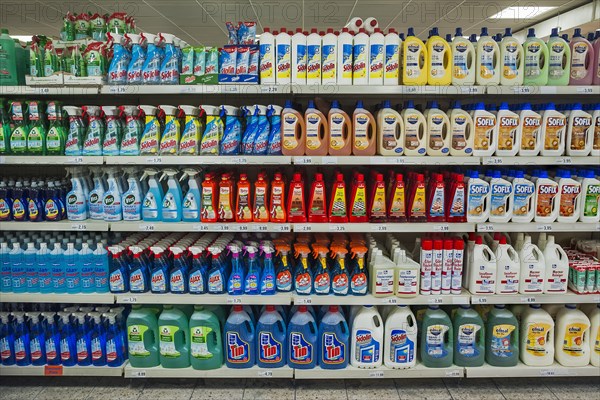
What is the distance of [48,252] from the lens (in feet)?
9.34

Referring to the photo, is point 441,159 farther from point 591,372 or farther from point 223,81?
point 591,372

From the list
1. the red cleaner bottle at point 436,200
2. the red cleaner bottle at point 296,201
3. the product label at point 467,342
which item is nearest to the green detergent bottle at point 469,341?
the product label at point 467,342

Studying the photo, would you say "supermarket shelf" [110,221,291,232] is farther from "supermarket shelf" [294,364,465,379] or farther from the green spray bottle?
"supermarket shelf" [294,364,465,379]

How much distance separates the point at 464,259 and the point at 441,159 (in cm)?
73

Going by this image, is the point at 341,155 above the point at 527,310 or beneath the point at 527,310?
above

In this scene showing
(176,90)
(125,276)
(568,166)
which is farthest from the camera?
(568,166)

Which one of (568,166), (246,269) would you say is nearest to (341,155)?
(246,269)

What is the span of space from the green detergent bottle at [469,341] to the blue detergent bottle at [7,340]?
2.93m

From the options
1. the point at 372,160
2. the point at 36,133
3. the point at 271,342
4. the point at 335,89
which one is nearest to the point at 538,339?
the point at 372,160

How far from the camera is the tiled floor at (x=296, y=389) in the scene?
2795 millimetres

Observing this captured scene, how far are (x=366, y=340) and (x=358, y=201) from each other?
890 mm

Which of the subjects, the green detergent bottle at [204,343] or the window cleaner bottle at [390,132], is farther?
the green detergent bottle at [204,343]

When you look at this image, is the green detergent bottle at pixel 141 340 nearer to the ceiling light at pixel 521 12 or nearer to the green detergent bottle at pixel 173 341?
the green detergent bottle at pixel 173 341

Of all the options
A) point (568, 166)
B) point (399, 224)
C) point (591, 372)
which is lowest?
point (591, 372)
